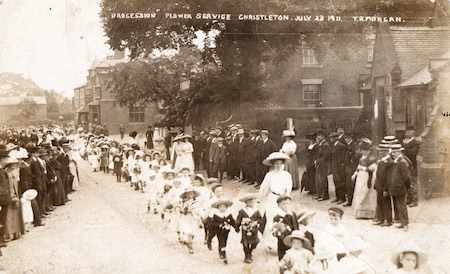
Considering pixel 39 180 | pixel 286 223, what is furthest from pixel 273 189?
pixel 39 180

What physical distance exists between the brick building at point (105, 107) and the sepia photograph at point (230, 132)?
29mm

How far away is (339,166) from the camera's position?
7484 mm

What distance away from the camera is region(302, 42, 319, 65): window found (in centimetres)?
637

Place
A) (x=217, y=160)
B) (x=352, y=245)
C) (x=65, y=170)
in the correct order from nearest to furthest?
(x=352, y=245), (x=65, y=170), (x=217, y=160)

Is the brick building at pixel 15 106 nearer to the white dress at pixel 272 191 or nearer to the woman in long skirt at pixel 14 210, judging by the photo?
the woman in long skirt at pixel 14 210

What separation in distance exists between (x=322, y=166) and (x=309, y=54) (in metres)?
2.07

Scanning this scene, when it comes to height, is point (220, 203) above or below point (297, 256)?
above

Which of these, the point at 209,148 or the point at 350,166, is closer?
the point at 350,166

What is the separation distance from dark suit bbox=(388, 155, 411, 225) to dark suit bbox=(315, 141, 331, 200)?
60.9 inches

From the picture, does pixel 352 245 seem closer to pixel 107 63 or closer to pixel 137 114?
pixel 137 114

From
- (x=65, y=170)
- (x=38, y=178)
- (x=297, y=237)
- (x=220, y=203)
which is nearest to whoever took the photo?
(x=297, y=237)

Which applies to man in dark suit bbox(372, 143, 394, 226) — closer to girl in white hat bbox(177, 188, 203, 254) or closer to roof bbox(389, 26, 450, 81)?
roof bbox(389, 26, 450, 81)

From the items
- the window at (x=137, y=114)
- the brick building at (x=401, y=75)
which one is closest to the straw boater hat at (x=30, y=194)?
the window at (x=137, y=114)

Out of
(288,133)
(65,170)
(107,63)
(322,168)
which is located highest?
(107,63)
